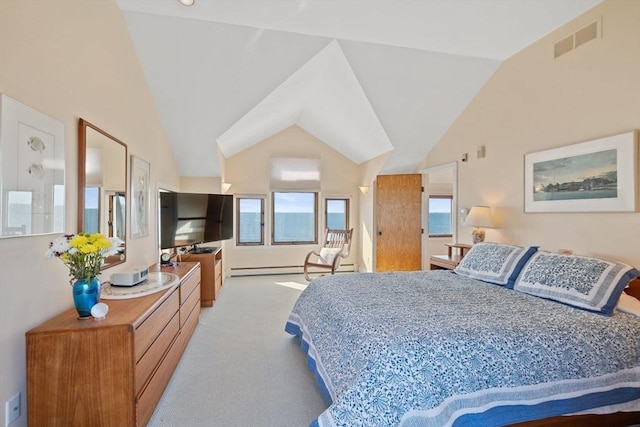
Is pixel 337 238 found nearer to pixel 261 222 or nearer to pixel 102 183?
pixel 261 222

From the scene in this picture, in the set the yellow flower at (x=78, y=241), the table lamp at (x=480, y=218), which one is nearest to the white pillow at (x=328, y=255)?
the table lamp at (x=480, y=218)

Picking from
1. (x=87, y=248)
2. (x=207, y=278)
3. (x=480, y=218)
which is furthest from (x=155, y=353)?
(x=480, y=218)

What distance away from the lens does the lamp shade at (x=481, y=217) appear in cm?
372

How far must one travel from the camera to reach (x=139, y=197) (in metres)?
3.21

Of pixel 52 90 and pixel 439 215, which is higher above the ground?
pixel 52 90

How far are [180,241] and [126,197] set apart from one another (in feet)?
4.02

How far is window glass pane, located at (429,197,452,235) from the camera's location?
6.95 meters

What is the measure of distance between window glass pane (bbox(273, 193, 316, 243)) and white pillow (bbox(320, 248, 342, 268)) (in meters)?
0.69

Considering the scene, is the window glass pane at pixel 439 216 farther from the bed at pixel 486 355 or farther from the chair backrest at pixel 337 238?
the bed at pixel 486 355

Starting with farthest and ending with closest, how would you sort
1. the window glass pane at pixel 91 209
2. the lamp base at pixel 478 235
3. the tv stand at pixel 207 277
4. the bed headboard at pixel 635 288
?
the tv stand at pixel 207 277
the lamp base at pixel 478 235
the bed headboard at pixel 635 288
the window glass pane at pixel 91 209

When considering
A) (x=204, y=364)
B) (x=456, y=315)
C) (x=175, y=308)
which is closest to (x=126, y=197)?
(x=175, y=308)

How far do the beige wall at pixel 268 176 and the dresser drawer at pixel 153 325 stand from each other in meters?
3.39

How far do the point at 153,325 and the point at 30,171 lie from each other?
1107 mm

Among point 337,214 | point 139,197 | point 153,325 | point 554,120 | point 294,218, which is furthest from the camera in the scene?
point 337,214
